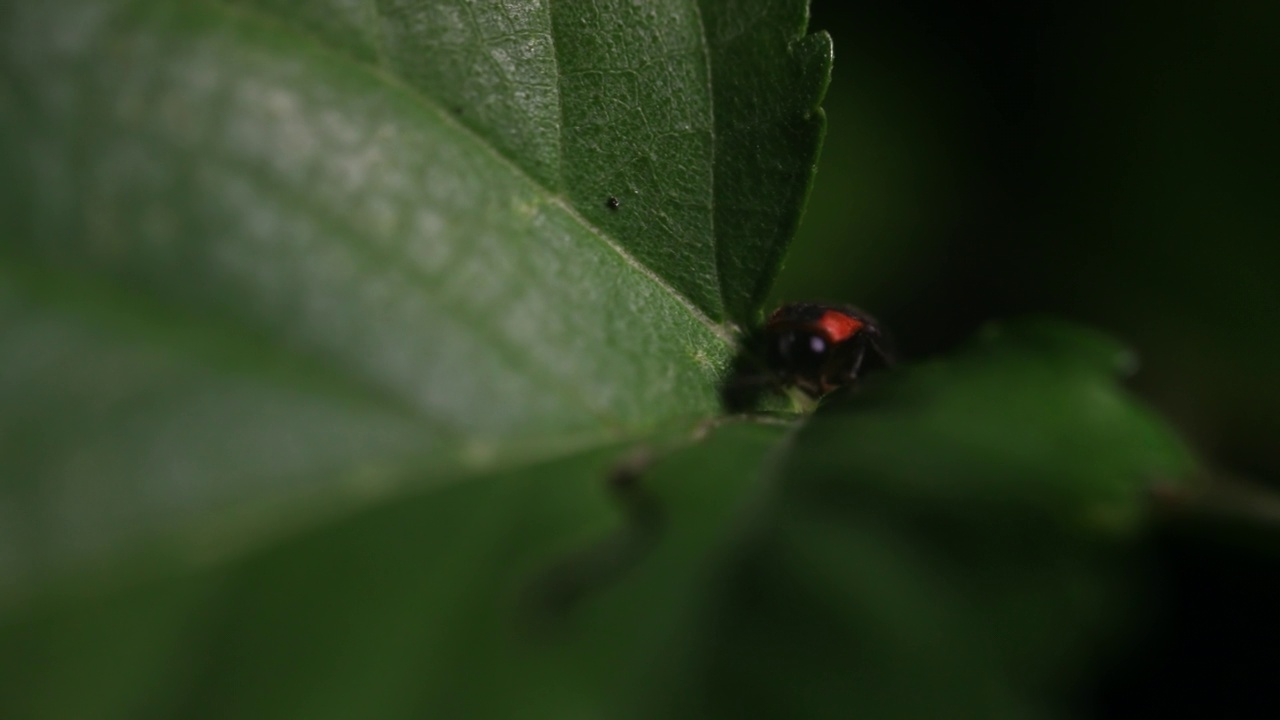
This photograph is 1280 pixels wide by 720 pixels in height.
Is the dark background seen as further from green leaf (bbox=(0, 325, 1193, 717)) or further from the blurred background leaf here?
green leaf (bbox=(0, 325, 1193, 717))

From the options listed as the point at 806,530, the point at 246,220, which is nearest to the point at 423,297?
the point at 246,220

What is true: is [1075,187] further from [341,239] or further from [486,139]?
[341,239]

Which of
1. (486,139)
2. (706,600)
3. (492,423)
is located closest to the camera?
(706,600)

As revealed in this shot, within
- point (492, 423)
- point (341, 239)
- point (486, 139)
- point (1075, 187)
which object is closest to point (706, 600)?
point (492, 423)

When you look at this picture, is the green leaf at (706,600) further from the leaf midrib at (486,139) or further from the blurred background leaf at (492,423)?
the leaf midrib at (486,139)

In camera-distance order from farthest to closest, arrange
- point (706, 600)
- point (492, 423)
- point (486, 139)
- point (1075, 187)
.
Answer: point (1075, 187) → point (486, 139) → point (492, 423) → point (706, 600)

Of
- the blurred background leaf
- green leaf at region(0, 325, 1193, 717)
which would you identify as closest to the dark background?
the blurred background leaf
